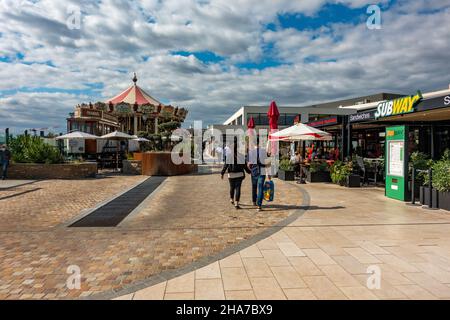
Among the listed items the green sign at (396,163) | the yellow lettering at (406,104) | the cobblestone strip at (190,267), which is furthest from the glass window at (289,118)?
the cobblestone strip at (190,267)

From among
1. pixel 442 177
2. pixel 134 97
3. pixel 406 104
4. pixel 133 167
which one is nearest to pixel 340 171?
pixel 406 104

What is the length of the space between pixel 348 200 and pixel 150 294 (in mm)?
6734

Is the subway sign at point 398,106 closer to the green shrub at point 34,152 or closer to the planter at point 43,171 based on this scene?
the planter at point 43,171

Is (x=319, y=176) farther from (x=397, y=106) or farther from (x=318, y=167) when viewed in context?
(x=397, y=106)

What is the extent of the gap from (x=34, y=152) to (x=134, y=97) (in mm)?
16104

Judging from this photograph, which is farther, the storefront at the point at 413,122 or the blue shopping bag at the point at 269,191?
the storefront at the point at 413,122

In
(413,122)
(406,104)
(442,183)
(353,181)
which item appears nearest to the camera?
(442,183)

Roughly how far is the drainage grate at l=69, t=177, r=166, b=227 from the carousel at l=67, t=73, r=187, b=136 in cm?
1635

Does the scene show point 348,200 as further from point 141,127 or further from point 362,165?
point 141,127

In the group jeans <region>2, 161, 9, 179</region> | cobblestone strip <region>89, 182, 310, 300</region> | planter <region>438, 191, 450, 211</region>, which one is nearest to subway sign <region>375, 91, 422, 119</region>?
planter <region>438, 191, 450, 211</region>

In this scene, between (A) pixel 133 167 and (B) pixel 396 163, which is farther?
(A) pixel 133 167

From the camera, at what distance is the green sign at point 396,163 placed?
25.6 ft

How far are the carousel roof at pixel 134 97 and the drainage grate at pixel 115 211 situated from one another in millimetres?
20367

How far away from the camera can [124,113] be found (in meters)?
27.6
